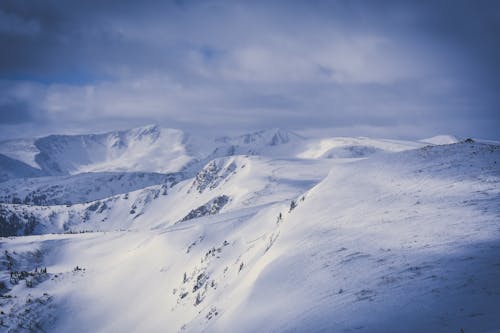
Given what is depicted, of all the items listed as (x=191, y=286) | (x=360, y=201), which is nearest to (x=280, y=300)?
(x=360, y=201)

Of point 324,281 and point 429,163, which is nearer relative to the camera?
point 324,281

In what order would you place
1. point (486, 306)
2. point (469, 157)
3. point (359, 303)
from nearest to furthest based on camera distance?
point (486, 306) < point (359, 303) < point (469, 157)

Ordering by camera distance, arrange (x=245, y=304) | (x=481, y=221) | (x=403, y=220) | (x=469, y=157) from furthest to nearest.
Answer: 1. (x=469, y=157)
2. (x=403, y=220)
3. (x=245, y=304)
4. (x=481, y=221)

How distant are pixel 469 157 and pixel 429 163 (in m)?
3.67

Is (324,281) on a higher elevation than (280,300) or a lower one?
higher

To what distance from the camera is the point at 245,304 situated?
1853cm

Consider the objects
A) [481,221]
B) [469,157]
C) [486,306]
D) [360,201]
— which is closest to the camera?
[486,306]

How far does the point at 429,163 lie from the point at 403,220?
51.6ft

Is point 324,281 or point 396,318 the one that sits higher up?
point 396,318

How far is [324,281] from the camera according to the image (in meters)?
15.9

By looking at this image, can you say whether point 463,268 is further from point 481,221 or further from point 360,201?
point 360,201

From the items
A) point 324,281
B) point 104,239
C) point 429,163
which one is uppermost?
point 429,163

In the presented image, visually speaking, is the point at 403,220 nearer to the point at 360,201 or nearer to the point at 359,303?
the point at 360,201

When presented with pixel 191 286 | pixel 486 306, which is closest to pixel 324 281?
pixel 486 306
